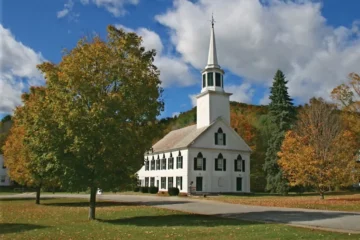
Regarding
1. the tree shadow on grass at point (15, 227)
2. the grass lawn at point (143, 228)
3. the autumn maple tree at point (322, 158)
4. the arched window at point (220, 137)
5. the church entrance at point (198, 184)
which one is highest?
the arched window at point (220, 137)

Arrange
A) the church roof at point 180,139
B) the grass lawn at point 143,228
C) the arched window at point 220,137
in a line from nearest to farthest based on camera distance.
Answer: the grass lawn at point 143,228 → the church roof at point 180,139 → the arched window at point 220,137

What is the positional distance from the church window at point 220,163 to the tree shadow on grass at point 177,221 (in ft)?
93.3

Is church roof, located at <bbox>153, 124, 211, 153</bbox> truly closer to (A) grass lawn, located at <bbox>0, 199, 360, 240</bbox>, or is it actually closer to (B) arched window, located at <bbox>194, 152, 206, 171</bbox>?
(B) arched window, located at <bbox>194, 152, 206, 171</bbox>

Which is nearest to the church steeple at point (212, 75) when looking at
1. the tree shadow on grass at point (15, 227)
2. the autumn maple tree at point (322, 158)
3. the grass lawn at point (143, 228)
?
the autumn maple tree at point (322, 158)

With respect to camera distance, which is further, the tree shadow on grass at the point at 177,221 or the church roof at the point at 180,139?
the church roof at the point at 180,139

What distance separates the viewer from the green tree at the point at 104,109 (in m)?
18.0

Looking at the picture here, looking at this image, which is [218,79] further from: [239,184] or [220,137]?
[239,184]

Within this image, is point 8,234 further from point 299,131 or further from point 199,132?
point 199,132

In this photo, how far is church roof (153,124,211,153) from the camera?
49219 millimetres

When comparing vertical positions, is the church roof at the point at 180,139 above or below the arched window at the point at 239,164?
above

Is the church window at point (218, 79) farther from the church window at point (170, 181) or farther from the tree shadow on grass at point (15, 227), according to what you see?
the tree shadow on grass at point (15, 227)

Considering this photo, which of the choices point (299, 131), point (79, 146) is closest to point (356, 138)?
point (299, 131)

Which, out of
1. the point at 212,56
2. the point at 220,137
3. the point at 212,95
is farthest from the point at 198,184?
the point at 212,56

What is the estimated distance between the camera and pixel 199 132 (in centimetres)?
4944
